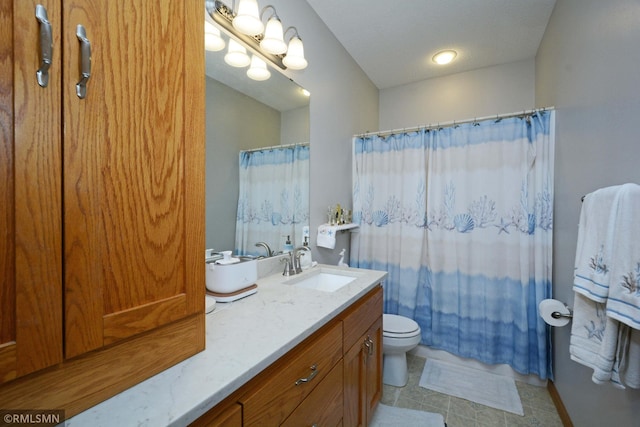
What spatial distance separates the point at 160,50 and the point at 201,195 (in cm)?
36

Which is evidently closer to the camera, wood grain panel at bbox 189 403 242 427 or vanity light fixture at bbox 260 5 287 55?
wood grain panel at bbox 189 403 242 427

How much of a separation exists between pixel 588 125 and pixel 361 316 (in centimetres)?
148

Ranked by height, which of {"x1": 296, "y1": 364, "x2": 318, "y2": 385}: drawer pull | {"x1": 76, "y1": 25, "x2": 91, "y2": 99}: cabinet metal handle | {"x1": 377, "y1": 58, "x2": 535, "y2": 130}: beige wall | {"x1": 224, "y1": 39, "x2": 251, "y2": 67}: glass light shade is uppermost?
{"x1": 377, "y1": 58, "x2": 535, "y2": 130}: beige wall

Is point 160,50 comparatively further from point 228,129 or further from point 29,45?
point 228,129

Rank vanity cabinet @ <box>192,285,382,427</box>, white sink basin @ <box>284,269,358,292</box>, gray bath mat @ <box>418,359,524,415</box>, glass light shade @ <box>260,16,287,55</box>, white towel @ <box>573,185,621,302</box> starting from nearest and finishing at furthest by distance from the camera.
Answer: vanity cabinet @ <box>192,285,382,427</box> → white towel @ <box>573,185,621,302</box> → glass light shade @ <box>260,16,287,55</box> → white sink basin @ <box>284,269,358,292</box> → gray bath mat @ <box>418,359,524,415</box>

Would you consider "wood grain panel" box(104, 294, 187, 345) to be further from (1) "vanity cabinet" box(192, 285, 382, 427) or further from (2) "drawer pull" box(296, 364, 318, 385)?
(2) "drawer pull" box(296, 364, 318, 385)

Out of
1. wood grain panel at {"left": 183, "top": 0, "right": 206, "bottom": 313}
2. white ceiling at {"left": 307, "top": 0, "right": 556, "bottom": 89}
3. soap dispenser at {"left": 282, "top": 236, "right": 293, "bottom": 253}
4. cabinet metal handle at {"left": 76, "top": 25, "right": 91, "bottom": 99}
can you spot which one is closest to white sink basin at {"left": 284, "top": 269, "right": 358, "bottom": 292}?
soap dispenser at {"left": 282, "top": 236, "right": 293, "bottom": 253}

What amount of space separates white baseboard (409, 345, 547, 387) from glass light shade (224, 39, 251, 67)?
2.52m

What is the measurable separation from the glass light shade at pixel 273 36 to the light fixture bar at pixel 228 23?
0.05m

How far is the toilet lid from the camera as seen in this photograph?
1.91 meters

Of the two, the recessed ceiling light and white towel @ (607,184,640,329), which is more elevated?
the recessed ceiling light

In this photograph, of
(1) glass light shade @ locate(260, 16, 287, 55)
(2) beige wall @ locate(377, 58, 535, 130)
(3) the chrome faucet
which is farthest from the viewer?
(2) beige wall @ locate(377, 58, 535, 130)

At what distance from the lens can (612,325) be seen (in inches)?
34.5

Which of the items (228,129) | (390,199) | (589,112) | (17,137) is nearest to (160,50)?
(17,137)
